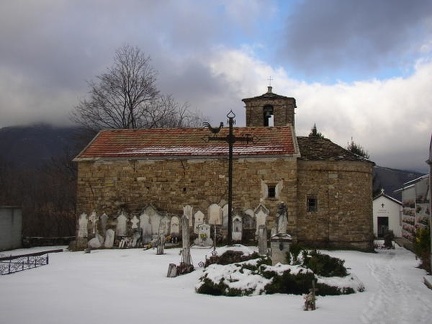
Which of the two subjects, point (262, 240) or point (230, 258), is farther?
point (262, 240)

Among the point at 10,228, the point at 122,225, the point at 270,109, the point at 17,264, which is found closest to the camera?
the point at 17,264

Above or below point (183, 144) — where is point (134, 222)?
below

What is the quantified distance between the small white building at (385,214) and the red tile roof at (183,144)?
22590 millimetres

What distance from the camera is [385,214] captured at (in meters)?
42.8

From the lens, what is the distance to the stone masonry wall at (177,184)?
21.8m

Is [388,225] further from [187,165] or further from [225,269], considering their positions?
[225,269]

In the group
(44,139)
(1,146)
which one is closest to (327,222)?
(1,146)

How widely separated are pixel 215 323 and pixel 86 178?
16730mm

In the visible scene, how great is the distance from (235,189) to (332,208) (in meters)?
4.68

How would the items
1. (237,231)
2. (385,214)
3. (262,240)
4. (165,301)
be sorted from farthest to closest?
(385,214), (237,231), (262,240), (165,301)

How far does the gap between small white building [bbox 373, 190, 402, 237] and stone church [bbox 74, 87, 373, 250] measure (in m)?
21.5

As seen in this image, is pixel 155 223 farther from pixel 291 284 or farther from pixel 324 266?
pixel 291 284

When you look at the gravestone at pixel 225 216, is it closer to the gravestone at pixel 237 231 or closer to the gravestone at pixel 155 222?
the gravestone at pixel 237 231

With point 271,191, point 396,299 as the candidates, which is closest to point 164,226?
point 271,191
